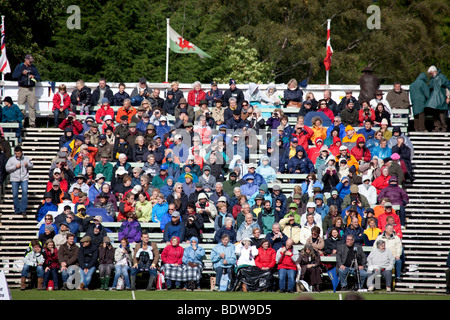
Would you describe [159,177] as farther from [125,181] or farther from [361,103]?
[361,103]

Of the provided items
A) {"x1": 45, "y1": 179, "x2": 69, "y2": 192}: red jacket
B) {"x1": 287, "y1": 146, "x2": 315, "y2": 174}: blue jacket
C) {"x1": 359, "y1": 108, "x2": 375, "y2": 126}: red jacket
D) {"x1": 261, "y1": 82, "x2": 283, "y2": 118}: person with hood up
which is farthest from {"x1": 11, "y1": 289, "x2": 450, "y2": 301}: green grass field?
{"x1": 261, "y1": 82, "x2": 283, "y2": 118}: person with hood up

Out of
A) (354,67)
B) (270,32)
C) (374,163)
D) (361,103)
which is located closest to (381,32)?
(354,67)

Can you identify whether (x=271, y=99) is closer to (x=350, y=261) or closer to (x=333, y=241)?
(x=333, y=241)

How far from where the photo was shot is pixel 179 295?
1692 cm

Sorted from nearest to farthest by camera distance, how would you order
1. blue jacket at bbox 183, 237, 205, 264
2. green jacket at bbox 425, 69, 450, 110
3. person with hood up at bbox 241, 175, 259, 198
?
blue jacket at bbox 183, 237, 205, 264 → person with hood up at bbox 241, 175, 259, 198 → green jacket at bbox 425, 69, 450, 110

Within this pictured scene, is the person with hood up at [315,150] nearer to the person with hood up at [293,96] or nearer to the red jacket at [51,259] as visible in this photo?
the person with hood up at [293,96]

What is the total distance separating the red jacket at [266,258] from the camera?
18281 mm

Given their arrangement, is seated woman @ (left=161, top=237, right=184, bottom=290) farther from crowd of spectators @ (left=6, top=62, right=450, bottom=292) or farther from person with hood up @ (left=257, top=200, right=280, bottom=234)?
person with hood up @ (left=257, top=200, right=280, bottom=234)

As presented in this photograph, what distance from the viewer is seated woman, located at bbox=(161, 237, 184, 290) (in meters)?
18.4

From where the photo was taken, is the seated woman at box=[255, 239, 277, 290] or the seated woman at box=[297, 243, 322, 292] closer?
the seated woman at box=[297, 243, 322, 292]

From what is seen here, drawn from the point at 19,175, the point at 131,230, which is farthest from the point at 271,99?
the point at 19,175

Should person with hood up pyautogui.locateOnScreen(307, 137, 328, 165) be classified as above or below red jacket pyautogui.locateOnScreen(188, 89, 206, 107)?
below

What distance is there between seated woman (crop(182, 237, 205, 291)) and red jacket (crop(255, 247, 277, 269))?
1.23 metres
